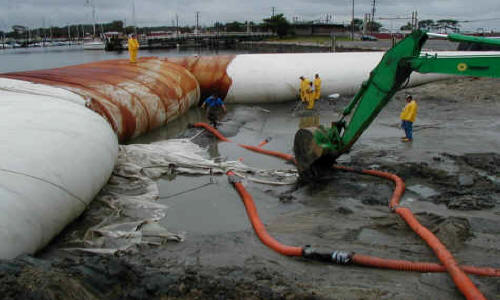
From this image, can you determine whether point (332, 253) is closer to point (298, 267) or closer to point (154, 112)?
point (298, 267)

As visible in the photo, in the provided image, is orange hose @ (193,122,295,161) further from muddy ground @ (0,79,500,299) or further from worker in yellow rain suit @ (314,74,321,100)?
worker in yellow rain suit @ (314,74,321,100)

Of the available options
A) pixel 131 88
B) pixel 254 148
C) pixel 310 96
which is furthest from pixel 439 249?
pixel 310 96

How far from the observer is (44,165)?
4945mm

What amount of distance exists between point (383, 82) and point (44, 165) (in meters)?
4.80

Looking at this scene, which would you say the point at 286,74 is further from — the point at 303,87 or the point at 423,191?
the point at 423,191

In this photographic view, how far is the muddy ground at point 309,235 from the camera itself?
134 inches

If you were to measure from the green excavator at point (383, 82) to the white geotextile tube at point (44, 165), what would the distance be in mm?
3214

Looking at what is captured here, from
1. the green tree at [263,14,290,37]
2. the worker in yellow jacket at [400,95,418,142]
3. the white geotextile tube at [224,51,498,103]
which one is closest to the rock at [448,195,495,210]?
the worker in yellow jacket at [400,95,418,142]

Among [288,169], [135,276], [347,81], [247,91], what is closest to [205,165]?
[288,169]

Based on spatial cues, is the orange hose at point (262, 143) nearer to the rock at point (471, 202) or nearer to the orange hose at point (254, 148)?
the orange hose at point (254, 148)

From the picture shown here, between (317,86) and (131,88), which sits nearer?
(131,88)

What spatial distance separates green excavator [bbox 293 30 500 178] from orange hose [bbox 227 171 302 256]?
116 centimetres

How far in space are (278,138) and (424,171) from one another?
401 centimetres

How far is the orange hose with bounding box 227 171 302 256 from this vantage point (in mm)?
4509
